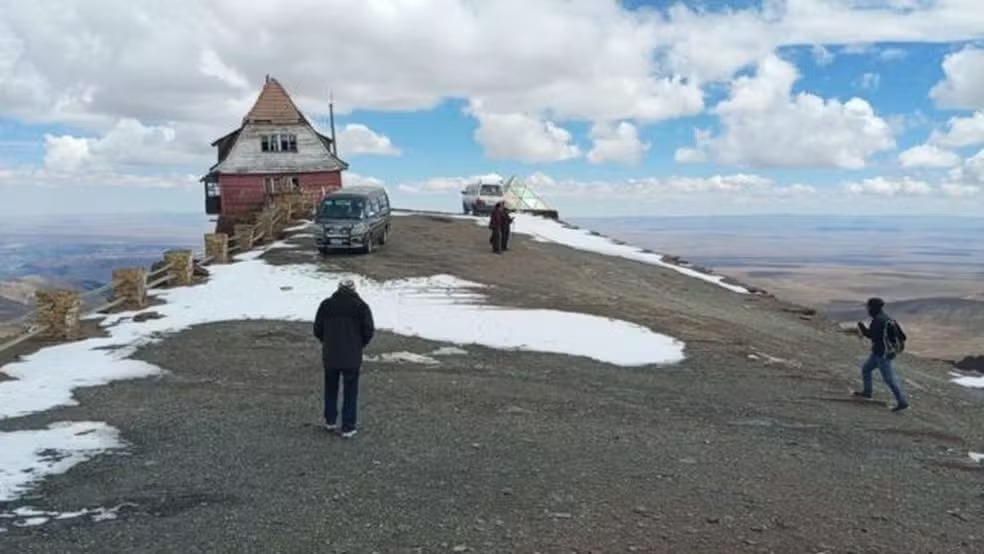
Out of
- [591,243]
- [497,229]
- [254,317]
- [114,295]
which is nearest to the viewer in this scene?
[254,317]

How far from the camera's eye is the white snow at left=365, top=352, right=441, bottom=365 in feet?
55.5

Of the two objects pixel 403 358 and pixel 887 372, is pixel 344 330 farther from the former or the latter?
pixel 887 372

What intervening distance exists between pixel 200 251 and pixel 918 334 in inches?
5131

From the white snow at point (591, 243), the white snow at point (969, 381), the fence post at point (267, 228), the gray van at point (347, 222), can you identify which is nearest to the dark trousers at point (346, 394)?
the white snow at point (969, 381)

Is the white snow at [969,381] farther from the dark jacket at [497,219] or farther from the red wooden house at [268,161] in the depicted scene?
the red wooden house at [268,161]

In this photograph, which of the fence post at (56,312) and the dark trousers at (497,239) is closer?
the fence post at (56,312)

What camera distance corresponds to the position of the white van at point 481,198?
5797 cm

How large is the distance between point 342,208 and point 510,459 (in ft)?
71.4

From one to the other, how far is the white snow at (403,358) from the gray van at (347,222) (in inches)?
542

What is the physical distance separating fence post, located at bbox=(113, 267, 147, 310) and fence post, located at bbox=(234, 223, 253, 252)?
11254 mm

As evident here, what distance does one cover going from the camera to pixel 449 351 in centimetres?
1822

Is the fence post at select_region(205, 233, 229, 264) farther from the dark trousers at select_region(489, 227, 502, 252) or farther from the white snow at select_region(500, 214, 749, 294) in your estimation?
the white snow at select_region(500, 214, 749, 294)

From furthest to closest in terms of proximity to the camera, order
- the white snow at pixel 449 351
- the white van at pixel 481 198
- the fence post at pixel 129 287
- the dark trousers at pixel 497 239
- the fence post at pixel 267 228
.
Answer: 1. the white van at pixel 481 198
2. the fence post at pixel 267 228
3. the dark trousers at pixel 497 239
4. the fence post at pixel 129 287
5. the white snow at pixel 449 351

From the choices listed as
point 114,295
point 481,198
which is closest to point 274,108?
point 481,198
